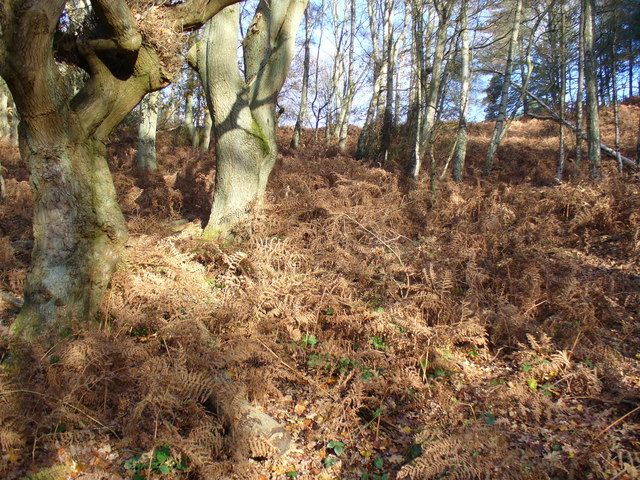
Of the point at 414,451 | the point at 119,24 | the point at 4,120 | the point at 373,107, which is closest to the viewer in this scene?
the point at 414,451

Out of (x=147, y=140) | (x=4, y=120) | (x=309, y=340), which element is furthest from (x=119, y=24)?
(x=4, y=120)

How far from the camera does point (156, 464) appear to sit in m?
3.13

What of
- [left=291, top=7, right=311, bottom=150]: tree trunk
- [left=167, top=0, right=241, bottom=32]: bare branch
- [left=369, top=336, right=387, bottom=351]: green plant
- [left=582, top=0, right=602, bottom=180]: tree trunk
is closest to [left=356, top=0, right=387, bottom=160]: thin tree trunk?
[left=291, top=7, right=311, bottom=150]: tree trunk

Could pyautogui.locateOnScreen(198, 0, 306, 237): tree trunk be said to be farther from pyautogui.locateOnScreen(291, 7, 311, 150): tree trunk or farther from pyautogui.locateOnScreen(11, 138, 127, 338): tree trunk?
pyautogui.locateOnScreen(291, 7, 311, 150): tree trunk

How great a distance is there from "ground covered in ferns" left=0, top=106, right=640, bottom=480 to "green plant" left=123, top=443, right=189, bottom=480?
11mm

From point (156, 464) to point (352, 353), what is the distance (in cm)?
200

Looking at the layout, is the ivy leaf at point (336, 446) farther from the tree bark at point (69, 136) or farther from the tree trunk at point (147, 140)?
the tree trunk at point (147, 140)

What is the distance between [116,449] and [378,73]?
15.1m

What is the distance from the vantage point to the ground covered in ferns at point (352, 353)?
317 cm

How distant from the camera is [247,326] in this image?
14.7 feet

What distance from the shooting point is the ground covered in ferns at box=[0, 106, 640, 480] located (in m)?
3.17

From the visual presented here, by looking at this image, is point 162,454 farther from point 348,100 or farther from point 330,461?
point 348,100

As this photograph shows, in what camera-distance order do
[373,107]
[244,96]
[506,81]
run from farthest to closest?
[373,107] < [506,81] < [244,96]

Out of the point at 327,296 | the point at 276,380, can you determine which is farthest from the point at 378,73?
the point at 276,380
